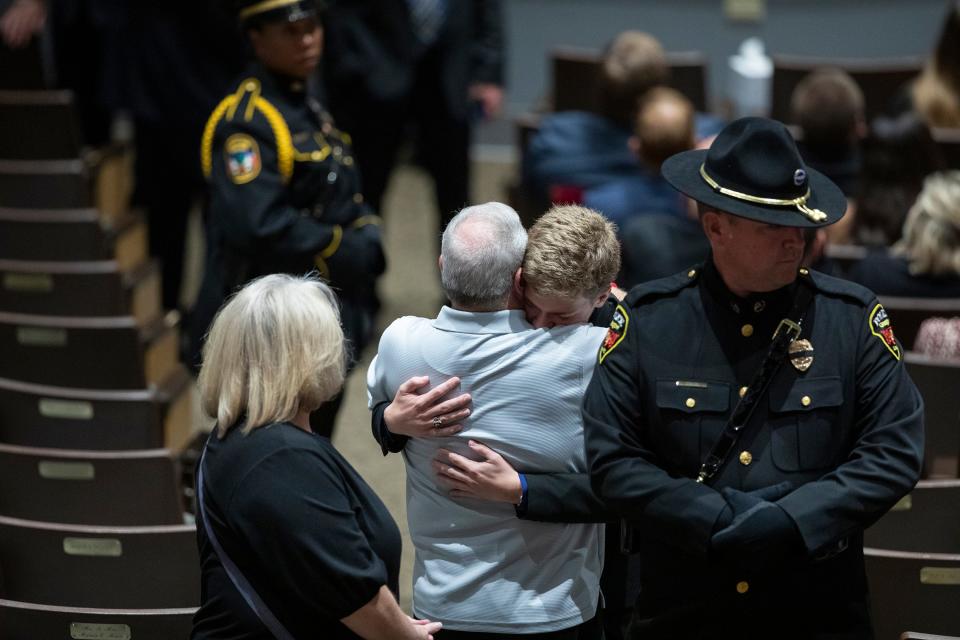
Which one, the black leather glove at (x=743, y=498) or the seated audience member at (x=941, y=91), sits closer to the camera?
the black leather glove at (x=743, y=498)

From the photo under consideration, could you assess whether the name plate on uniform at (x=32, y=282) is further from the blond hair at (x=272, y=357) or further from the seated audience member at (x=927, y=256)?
the seated audience member at (x=927, y=256)

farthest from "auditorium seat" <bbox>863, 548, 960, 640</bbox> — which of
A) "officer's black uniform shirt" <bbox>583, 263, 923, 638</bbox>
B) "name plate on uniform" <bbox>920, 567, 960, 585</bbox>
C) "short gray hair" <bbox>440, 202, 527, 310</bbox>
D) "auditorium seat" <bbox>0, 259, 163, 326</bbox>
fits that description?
"auditorium seat" <bbox>0, 259, 163, 326</bbox>

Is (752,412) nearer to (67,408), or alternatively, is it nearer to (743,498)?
(743,498)

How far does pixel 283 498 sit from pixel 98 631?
0.62m

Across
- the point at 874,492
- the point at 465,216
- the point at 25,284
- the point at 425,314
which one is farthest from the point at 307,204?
the point at 425,314

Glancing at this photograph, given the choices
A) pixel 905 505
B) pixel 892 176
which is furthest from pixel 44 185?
pixel 905 505

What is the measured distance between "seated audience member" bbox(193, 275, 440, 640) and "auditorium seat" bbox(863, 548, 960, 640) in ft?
3.11

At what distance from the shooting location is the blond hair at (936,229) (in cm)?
379

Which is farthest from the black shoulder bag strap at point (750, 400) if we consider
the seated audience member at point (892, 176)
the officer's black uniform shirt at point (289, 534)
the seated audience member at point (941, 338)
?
the seated audience member at point (892, 176)

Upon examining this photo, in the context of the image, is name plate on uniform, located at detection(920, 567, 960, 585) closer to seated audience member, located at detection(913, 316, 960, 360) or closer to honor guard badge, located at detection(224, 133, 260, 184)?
seated audience member, located at detection(913, 316, 960, 360)

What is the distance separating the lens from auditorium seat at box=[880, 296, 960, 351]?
370 cm

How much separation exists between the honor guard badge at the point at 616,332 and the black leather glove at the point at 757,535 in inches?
12.5

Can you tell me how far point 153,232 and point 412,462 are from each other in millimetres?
3350

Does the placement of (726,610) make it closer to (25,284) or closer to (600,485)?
(600,485)
